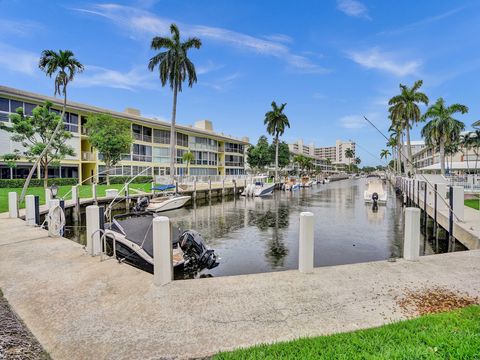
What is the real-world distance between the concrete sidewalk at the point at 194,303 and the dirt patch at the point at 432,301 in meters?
0.22

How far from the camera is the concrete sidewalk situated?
3855 mm

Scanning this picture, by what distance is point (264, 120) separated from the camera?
64.1 meters

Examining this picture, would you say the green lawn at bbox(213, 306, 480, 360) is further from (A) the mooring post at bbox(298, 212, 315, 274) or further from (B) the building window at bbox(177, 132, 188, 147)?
(B) the building window at bbox(177, 132, 188, 147)

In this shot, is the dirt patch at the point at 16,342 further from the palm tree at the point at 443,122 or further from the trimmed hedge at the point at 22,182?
the palm tree at the point at 443,122

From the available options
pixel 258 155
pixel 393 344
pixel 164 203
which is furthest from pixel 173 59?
pixel 258 155

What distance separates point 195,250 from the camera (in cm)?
934

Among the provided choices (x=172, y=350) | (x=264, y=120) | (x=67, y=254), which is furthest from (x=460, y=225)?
(x=264, y=120)

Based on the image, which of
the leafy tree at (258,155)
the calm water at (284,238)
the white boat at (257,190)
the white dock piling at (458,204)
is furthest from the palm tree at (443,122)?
the white dock piling at (458,204)

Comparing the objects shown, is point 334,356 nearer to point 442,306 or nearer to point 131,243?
point 442,306

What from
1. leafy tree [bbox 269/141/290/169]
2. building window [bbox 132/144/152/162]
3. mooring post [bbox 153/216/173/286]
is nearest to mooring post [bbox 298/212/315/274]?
mooring post [bbox 153/216/173/286]

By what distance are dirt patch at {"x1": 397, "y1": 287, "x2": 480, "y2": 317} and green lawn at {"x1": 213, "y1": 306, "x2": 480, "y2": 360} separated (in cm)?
55

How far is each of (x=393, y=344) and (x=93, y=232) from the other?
733 cm

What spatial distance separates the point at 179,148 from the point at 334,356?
5314cm

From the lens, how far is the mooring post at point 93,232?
7766 millimetres
